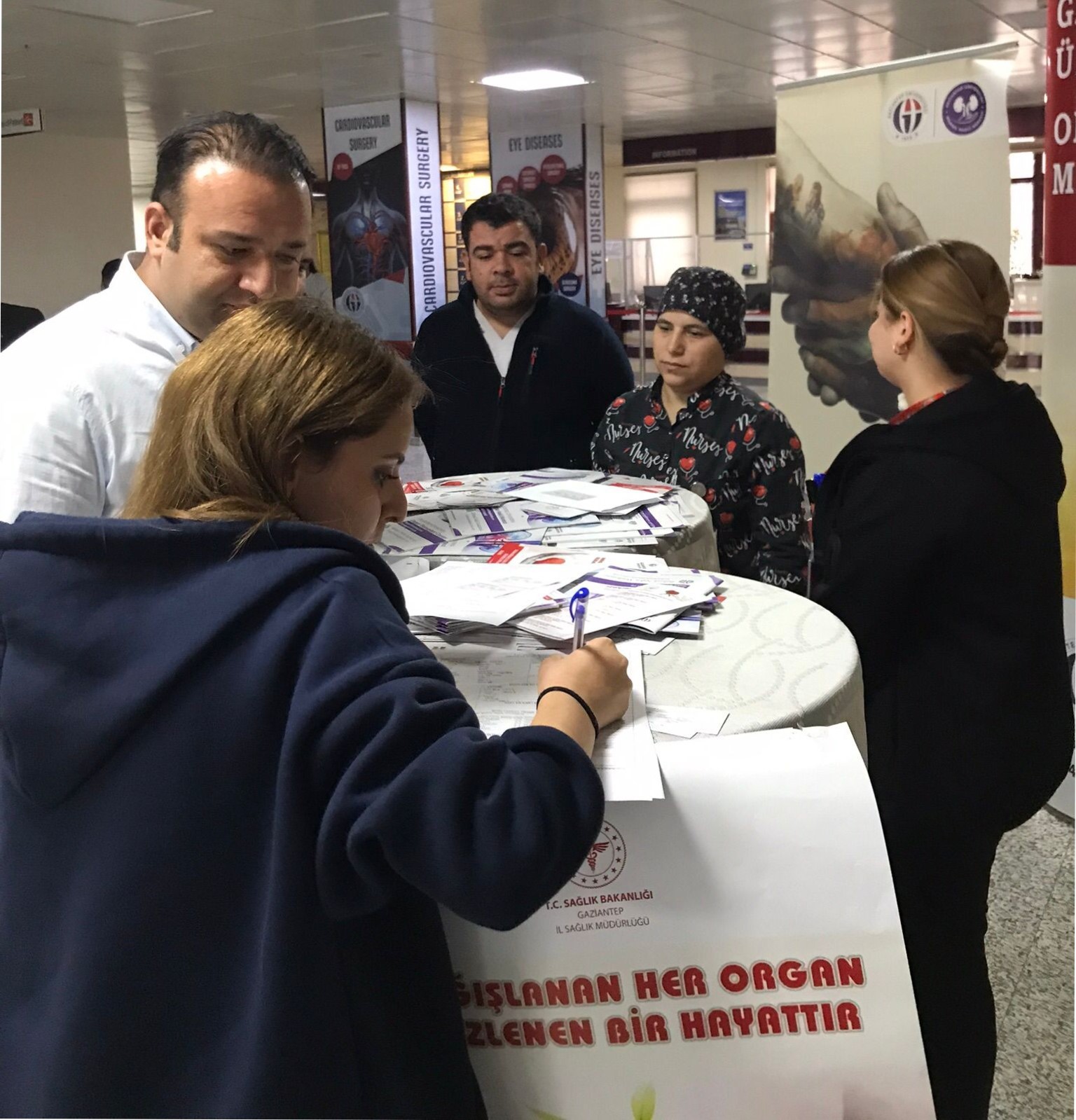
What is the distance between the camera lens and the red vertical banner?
2.45 metres

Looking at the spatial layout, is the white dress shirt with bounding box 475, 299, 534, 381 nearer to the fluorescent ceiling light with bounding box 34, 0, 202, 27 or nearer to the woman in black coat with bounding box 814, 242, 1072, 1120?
the woman in black coat with bounding box 814, 242, 1072, 1120

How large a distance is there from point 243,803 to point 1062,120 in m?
2.45

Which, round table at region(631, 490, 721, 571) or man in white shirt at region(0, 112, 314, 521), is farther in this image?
round table at region(631, 490, 721, 571)

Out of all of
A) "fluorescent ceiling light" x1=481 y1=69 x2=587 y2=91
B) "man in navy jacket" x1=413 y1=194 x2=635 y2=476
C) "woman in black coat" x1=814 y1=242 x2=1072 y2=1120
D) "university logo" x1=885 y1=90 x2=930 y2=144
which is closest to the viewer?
"woman in black coat" x1=814 y1=242 x2=1072 y2=1120

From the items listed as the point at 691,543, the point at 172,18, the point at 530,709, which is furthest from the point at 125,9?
the point at 530,709

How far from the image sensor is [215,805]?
2.72 feet

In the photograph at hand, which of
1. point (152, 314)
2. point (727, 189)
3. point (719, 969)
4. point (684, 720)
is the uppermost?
point (727, 189)

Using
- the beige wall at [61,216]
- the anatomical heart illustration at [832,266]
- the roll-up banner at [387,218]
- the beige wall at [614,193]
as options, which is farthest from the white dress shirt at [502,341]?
the beige wall at [614,193]

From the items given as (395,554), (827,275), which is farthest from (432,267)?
(395,554)

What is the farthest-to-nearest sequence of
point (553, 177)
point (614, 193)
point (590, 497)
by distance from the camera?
point (614, 193), point (553, 177), point (590, 497)

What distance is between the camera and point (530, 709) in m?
1.19

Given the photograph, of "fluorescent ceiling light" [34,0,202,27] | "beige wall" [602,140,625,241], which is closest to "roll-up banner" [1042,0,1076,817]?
"fluorescent ceiling light" [34,0,202,27]

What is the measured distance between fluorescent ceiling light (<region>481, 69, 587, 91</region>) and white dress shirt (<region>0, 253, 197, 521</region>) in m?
7.43

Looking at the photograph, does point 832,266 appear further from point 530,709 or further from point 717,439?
point 530,709
